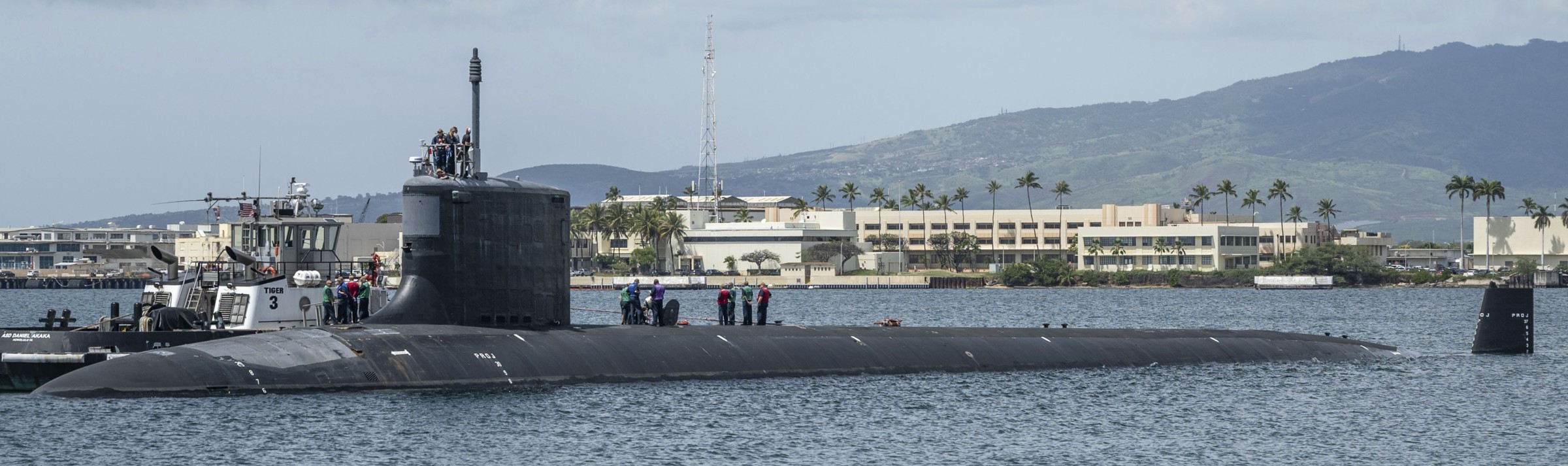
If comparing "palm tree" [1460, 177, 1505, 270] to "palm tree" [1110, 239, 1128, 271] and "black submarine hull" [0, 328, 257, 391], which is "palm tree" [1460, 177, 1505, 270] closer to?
"palm tree" [1110, 239, 1128, 271]

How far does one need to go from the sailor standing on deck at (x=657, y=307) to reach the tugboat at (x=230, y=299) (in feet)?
19.4

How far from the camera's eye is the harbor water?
85.5ft

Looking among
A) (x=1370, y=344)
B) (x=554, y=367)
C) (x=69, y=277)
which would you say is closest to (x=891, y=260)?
(x=69, y=277)

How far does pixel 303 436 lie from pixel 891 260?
549 feet

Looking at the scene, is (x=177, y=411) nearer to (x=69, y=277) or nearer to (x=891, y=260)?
(x=891, y=260)

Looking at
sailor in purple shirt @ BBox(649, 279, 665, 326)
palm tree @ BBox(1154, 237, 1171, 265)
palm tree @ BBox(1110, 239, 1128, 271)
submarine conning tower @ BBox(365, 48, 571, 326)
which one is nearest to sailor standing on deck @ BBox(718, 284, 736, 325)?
sailor in purple shirt @ BBox(649, 279, 665, 326)

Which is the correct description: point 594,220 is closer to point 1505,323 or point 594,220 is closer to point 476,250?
point 1505,323

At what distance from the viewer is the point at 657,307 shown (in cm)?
3719

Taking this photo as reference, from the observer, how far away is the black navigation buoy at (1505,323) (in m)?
44.2

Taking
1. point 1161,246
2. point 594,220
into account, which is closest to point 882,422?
point 1161,246

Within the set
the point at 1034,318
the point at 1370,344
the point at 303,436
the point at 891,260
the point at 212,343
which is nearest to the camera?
the point at 303,436

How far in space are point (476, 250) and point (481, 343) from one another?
183 cm

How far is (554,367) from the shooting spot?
1249 inches

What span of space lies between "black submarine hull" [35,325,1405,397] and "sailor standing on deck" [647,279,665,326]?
0.80 meters
